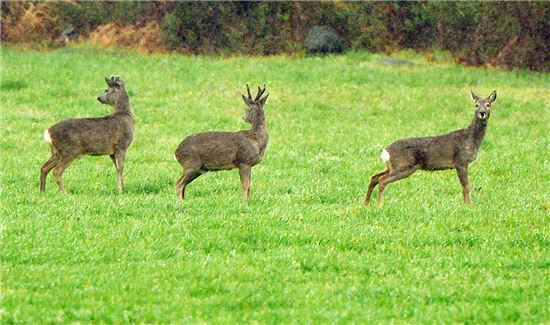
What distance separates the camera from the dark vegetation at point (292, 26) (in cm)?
3588

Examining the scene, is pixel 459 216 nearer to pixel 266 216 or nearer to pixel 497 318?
pixel 266 216

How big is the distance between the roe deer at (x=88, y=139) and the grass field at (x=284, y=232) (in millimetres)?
436

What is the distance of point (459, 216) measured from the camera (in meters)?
14.7

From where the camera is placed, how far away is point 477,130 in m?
16.3

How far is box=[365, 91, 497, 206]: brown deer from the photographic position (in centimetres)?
1581

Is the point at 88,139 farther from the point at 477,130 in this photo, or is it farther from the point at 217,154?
the point at 477,130

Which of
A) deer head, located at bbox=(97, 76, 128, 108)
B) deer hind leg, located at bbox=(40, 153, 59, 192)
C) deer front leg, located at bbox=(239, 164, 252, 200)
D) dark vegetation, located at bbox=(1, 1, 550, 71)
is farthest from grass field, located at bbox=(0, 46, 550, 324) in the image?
dark vegetation, located at bbox=(1, 1, 550, 71)

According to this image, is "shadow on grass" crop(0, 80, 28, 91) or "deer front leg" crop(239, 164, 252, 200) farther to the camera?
"shadow on grass" crop(0, 80, 28, 91)

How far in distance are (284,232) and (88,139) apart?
4781 mm

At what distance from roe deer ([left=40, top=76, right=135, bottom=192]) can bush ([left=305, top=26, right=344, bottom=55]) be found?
2176 cm

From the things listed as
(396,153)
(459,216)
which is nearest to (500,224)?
(459,216)

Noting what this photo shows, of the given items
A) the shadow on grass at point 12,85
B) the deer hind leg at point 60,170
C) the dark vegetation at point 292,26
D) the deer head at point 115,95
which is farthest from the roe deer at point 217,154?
the dark vegetation at point 292,26

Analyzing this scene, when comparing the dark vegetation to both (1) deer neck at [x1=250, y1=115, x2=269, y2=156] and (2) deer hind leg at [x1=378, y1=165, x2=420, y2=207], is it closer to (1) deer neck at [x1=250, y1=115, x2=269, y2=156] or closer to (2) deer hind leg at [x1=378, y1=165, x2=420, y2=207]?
(1) deer neck at [x1=250, y1=115, x2=269, y2=156]

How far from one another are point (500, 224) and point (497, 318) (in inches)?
144
